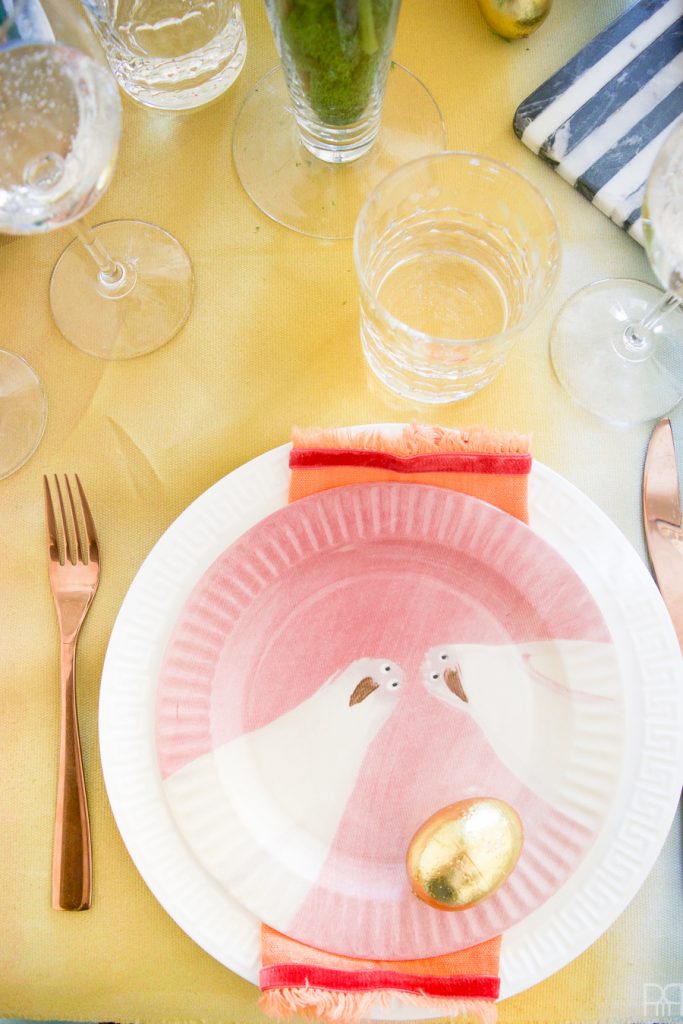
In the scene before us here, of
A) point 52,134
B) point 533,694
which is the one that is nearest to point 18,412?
point 52,134

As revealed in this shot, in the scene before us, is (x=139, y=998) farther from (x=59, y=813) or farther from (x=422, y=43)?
(x=422, y=43)

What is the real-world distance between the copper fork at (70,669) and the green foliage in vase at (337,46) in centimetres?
33

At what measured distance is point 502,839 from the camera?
49cm

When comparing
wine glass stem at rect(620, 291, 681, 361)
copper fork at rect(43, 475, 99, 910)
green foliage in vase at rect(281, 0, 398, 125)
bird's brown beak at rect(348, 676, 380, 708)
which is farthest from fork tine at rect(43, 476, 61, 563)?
wine glass stem at rect(620, 291, 681, 361)

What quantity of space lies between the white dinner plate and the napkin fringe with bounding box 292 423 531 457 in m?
0.02

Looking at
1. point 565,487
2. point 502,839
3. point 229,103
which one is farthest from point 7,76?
point 502,839

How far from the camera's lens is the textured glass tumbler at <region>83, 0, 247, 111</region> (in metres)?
0.65

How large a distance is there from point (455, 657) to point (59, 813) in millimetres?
292

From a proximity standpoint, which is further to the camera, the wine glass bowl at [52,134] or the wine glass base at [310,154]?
the wine glass base at [310,154]

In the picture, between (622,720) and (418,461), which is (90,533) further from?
(622,720)

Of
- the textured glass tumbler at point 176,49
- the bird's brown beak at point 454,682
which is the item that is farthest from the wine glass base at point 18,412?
the bird's brown beak at point 454,682

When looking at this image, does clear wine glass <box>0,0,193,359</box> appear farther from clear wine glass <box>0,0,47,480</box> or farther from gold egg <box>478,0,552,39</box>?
gold egg <box>478,0,552,39</box>

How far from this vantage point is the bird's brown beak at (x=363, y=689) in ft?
1.80

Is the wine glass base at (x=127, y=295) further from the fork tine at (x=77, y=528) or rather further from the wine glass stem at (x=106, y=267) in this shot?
the fork tine at (x=77, y=528)
